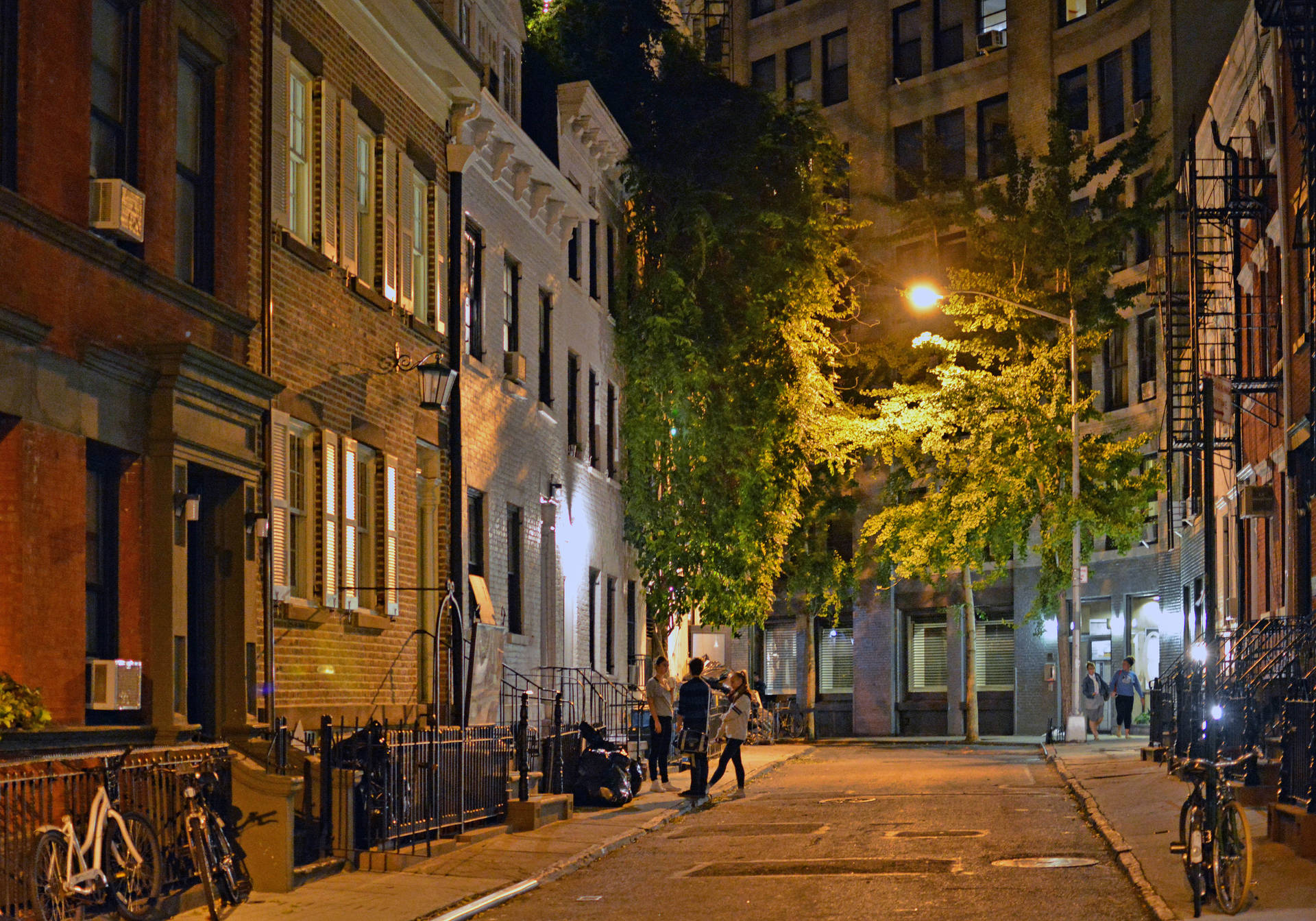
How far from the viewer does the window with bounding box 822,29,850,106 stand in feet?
171

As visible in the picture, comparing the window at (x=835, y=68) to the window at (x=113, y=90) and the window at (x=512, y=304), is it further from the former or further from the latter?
the window at (x=113, y=90)

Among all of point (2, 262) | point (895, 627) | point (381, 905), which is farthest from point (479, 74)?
point (895, 627)

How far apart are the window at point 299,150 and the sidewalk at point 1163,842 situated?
9802mm

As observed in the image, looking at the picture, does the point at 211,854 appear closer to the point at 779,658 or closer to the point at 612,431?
the point at 612,431

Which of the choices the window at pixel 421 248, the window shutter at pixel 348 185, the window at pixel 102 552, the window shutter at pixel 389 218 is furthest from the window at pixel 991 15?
the window at pixel 102 552

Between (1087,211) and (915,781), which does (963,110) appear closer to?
(1087,211)

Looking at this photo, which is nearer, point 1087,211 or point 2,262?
point 2,262

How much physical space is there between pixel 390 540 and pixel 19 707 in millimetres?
8317

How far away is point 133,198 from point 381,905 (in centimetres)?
568

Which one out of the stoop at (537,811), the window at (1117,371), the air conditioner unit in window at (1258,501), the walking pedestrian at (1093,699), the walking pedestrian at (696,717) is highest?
the window at (1117,371)

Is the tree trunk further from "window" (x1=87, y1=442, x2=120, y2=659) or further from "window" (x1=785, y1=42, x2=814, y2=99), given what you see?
"window" (x1=87, y1=442, x2=120, y2=659)

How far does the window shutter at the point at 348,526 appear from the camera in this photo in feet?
59.2

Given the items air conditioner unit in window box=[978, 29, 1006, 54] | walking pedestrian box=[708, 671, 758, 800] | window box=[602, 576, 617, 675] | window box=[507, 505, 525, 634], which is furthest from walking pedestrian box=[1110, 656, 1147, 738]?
air conditioner unit in window box=[978, 29, 1006, 54]

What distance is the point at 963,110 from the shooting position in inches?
1953
